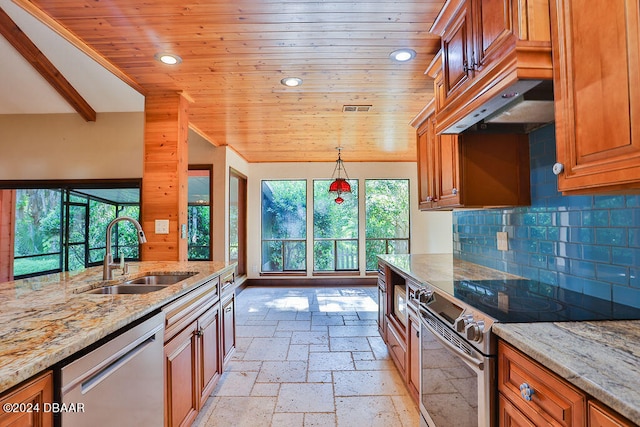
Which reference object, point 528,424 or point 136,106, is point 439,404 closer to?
point 528,424

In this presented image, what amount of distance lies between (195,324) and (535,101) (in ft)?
7.06

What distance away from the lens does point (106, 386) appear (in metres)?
1.10

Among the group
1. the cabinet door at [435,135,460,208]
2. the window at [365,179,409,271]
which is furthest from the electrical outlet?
the window at [365,179,409,271]

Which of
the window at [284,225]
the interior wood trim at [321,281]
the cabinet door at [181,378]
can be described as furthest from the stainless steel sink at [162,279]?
the window at [284,225]

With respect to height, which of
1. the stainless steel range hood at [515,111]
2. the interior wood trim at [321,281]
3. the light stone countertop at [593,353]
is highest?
the stainless steel range hood at [515,111]

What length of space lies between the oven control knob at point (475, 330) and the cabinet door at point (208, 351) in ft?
5.06

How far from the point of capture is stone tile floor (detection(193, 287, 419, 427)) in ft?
6.70

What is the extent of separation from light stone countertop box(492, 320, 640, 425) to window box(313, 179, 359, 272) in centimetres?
→ 515

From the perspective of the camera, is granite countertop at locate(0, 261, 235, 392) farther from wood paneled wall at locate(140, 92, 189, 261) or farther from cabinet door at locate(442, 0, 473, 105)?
cabinet door at locate(442, 0, 473, 105)

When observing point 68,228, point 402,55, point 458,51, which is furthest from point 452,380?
point 68,228

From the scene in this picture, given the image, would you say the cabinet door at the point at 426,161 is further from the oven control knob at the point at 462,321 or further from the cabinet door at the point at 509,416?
the cabinet door at the point at 509,416

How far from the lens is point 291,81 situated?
2.74m

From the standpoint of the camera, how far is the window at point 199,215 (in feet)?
16.3

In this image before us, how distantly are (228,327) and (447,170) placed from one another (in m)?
2.18
